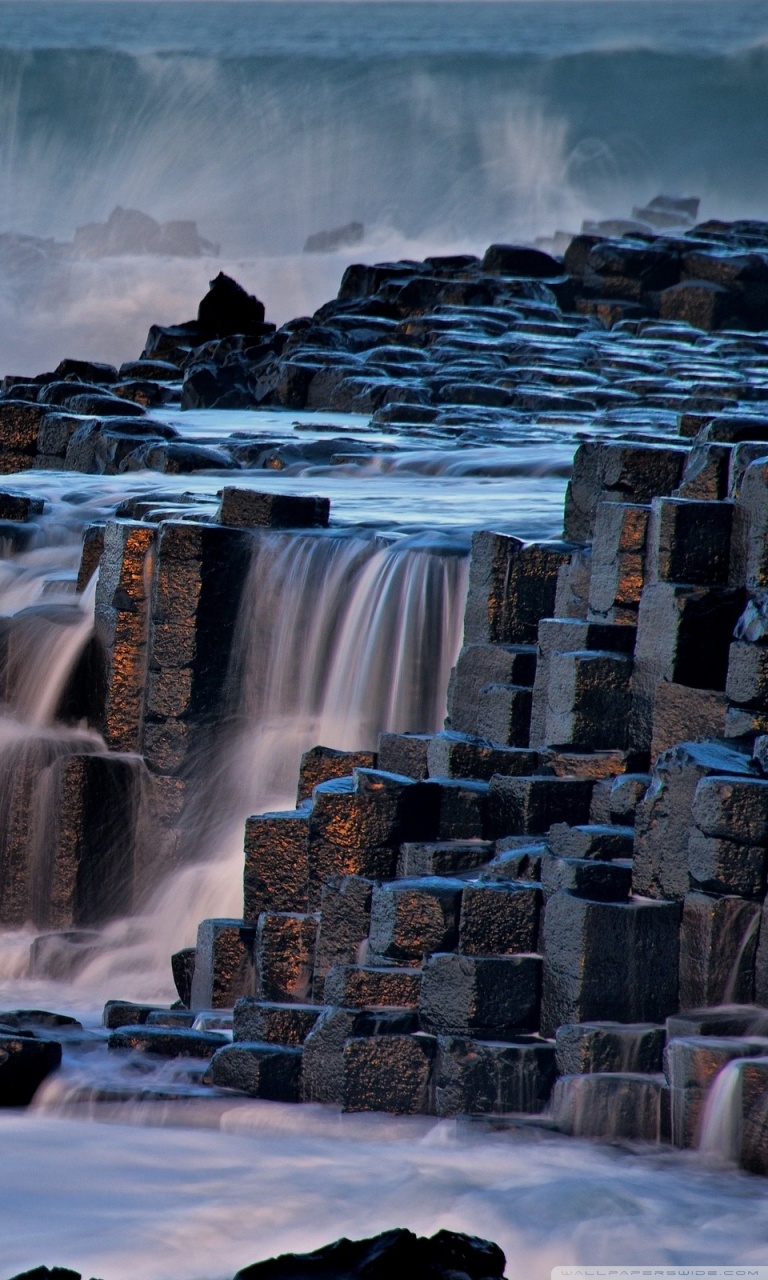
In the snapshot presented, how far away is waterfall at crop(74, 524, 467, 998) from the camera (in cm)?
1077

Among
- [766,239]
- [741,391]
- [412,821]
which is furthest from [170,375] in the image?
[412,821]

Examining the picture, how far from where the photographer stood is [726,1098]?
659 centimetres

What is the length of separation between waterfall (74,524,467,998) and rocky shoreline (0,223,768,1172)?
0.52ft

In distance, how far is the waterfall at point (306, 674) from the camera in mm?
10773

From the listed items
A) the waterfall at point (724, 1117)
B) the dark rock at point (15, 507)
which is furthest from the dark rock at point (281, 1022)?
the dark rock at point (15, 507)

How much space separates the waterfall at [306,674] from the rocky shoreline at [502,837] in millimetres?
159

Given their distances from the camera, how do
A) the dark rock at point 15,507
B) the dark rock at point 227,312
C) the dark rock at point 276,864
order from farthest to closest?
the dark rock at point 227,312
the dark rock at point 15,507
the dark rock at point 276,864

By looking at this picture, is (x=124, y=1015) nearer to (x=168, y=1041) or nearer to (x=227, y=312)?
(x=168, y=1041)

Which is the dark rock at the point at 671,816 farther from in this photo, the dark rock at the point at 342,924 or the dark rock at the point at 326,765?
the dark rock at the point at 326,765

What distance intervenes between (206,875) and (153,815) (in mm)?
473

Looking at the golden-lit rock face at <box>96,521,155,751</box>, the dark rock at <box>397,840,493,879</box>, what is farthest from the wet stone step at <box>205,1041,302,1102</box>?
the golden-lit rock face at <box>96,521,155,751</box>

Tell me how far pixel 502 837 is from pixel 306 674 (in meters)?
3.14

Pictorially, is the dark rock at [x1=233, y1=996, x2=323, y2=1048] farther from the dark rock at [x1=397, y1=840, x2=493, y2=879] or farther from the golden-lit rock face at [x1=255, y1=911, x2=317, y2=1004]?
the dark rock at [x1=397, y1=840, x2=493, y2=879]

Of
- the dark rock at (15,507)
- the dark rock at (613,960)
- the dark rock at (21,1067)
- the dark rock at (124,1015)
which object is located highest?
the dark rock at (15,507)
